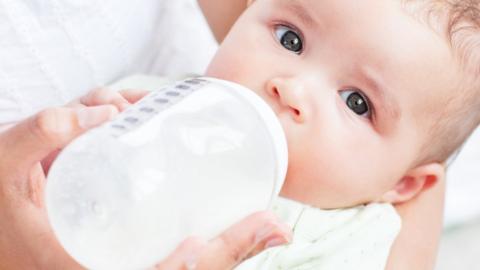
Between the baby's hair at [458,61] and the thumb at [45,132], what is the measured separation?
0.56 metres

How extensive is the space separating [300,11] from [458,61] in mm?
266

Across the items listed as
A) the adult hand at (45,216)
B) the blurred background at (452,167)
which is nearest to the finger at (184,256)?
the adult hand at (45,216)

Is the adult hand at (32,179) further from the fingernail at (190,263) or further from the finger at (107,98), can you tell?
the fingernail at (190,263)

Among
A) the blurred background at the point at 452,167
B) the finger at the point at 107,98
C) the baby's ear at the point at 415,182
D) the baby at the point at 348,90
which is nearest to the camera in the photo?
the finger at the point at 107,98

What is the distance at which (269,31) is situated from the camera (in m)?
1.23

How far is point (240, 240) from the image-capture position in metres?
0.90

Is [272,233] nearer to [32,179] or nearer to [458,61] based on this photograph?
[32,179]

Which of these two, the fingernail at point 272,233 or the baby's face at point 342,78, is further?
the baby's face at point 342,78

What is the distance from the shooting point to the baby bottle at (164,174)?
0.84 m

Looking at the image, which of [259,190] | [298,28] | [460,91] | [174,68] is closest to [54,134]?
[259,190]

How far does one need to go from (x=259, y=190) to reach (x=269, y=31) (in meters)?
0.34

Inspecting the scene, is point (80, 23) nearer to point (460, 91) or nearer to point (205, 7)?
point (205, 7)

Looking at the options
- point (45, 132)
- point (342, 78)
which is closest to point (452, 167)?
point (342, 78)

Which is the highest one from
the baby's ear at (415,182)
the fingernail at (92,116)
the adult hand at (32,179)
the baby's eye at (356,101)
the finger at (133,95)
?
the baby's eye at (356,101)
